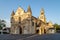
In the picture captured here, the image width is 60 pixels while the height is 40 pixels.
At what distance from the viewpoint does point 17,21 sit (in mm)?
106500

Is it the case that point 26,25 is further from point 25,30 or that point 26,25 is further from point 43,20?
point 43,20

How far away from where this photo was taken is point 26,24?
100500 mm

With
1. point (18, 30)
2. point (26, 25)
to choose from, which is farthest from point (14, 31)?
point (26, 25)

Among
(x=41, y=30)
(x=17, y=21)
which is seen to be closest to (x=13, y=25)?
(x=17, y=21)

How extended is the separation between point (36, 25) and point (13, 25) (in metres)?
14.9

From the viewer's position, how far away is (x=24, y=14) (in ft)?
349

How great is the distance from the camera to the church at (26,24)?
10012cm

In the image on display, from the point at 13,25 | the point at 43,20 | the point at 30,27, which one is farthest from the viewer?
the point at 43,20

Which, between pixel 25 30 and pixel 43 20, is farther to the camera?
pixel 43 20

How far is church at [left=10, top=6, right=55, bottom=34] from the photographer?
10012 centimetres

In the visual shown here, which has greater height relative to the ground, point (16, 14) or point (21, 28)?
point (16, 14)

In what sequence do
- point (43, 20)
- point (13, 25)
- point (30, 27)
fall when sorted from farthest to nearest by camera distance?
1. point (43, 20)
2. point (13, 25)
3. point (30, 27)

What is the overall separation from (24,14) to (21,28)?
968cm

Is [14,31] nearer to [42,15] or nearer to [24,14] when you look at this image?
[24,14]
